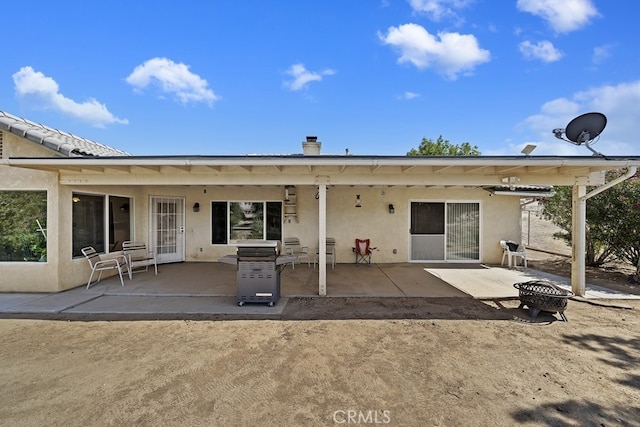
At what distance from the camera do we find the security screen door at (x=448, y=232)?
31.1ft

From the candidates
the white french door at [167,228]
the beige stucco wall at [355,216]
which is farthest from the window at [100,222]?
the beige stucco wall at [355,216]

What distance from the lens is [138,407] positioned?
98.9 inches

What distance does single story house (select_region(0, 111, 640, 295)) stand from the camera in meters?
5.06

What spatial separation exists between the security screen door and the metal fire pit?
470 centimetres

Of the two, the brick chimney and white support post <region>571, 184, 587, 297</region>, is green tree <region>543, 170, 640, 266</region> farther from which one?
the brick chimney

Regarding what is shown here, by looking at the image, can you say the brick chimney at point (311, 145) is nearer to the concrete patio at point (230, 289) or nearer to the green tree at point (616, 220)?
the concrete patio at point (230, 289)

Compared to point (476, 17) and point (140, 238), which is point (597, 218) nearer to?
point (476, 17)

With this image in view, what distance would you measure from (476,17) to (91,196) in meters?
10.9

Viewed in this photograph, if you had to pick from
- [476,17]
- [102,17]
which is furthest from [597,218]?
[102,17]

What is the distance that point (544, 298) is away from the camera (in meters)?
4.50

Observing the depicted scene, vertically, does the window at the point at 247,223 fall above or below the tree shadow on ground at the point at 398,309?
above

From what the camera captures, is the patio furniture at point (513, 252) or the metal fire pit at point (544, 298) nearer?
Answer: the metal fire pit at point (544, 298)

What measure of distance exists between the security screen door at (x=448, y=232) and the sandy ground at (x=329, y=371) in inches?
184

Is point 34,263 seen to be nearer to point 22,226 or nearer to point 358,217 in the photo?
point 22,226
